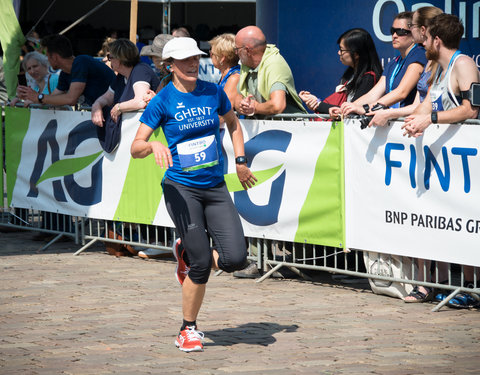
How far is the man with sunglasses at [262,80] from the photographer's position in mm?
8352

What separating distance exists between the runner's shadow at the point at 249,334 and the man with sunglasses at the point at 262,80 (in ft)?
7.58

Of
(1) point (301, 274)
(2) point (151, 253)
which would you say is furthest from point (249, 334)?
(2) point (151, 253)

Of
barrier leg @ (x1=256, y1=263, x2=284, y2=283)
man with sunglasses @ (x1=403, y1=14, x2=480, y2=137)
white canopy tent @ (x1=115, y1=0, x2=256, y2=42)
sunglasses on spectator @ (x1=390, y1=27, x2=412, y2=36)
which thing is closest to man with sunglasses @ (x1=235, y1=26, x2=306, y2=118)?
sunglasses on spectator @ (x1=390, y1=27, x2=412, y2=36)

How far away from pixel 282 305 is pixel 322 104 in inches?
75.6

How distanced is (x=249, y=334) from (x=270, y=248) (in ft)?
7.72

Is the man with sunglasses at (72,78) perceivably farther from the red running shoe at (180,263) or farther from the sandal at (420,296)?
the sandal at (420,296)

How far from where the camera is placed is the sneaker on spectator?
6.00 m

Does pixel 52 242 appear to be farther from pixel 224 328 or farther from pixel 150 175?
pixel 224 328

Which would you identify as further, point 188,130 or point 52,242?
point 52,242

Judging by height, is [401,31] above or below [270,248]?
above

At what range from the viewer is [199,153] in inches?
245

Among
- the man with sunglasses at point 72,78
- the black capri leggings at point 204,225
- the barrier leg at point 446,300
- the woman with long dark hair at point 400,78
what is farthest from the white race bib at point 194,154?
the man with sunglasses at point 72,78

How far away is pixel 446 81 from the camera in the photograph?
7203mm

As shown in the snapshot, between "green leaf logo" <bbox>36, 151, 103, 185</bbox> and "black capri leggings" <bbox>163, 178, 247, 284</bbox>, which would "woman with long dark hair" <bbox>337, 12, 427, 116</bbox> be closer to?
"black capri leggings" <bbox>163, 178, 247, 284</bbox>
